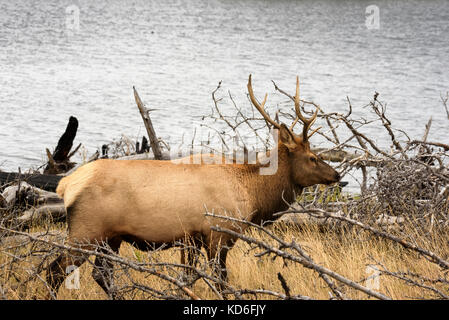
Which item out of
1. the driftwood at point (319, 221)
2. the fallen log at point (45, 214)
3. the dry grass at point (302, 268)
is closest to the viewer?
the dry grass at point (302, 268)

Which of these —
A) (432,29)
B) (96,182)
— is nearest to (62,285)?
(96,182)

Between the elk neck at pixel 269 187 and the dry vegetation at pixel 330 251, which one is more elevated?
the elk neck at pixel 269 187

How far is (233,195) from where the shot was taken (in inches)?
227

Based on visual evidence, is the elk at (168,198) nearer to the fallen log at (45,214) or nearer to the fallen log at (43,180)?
the fallen log at (45,214)

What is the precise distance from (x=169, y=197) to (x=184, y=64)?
2839 cm

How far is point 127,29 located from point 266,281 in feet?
142

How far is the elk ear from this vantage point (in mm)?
6055

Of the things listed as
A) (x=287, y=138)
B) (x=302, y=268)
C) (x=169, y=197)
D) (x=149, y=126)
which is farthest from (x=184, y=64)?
(x=169, y=197)

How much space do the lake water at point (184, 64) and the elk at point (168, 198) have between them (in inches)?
111

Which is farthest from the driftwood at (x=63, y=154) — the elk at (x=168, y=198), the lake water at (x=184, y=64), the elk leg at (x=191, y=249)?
the elk leg at (x=191, y=249)

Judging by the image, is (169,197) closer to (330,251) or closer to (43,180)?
(330,251)

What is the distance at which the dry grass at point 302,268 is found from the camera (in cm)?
550

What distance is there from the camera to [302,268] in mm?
6176
